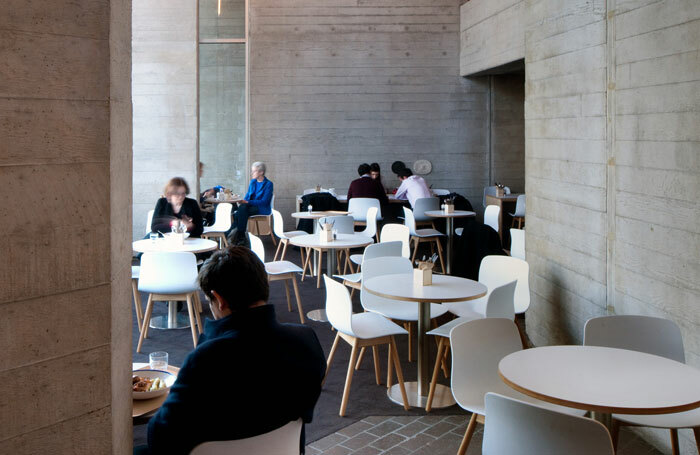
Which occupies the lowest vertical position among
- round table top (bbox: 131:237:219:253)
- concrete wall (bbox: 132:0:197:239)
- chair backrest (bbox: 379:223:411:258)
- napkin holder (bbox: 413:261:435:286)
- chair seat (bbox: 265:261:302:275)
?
chair seat (bbox: 265:261:302:275)

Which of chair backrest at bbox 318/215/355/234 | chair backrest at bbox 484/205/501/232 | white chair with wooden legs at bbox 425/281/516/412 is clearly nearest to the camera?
white chair with wooden legs at bbox 425/281/516/412

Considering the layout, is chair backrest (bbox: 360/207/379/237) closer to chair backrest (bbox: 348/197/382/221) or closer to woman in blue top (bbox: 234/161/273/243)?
Answer: chair backrest (bbox: 348/197/382/221)

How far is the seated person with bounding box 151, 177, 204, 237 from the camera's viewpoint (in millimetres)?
6801

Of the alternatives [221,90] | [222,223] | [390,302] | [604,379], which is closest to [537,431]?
[604,379]

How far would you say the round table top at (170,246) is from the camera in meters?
6.13

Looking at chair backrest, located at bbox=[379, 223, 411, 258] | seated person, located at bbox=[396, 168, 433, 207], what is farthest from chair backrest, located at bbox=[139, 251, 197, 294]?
seated person, located at bbox=[396, 168, 433, 207]

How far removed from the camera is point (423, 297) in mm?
4414

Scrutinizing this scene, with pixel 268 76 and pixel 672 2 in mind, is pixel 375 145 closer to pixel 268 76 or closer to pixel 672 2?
pixel 268 76

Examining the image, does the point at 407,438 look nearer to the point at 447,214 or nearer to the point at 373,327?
the point at 373,327

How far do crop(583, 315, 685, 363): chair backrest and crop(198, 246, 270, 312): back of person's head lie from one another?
1.83 m

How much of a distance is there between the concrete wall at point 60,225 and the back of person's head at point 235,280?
36cm

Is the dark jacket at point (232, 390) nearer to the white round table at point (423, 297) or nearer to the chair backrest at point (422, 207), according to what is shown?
the white round table at point (423, 297)

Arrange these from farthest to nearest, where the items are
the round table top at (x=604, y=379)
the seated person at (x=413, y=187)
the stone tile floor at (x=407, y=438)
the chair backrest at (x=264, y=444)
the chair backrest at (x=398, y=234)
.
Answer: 1. the seated person at (x=413, y=187)
2. the chair backrest at (x=398, y=234)
3. the stone tile floor at (x=407, y=438)
4. the round table top at (x=604, y=379)
5. the chair backrest at (x=264, y=444)

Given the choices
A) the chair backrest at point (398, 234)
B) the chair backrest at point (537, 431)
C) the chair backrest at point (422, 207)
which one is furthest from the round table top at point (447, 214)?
the chair backrest at point (537, 431)
